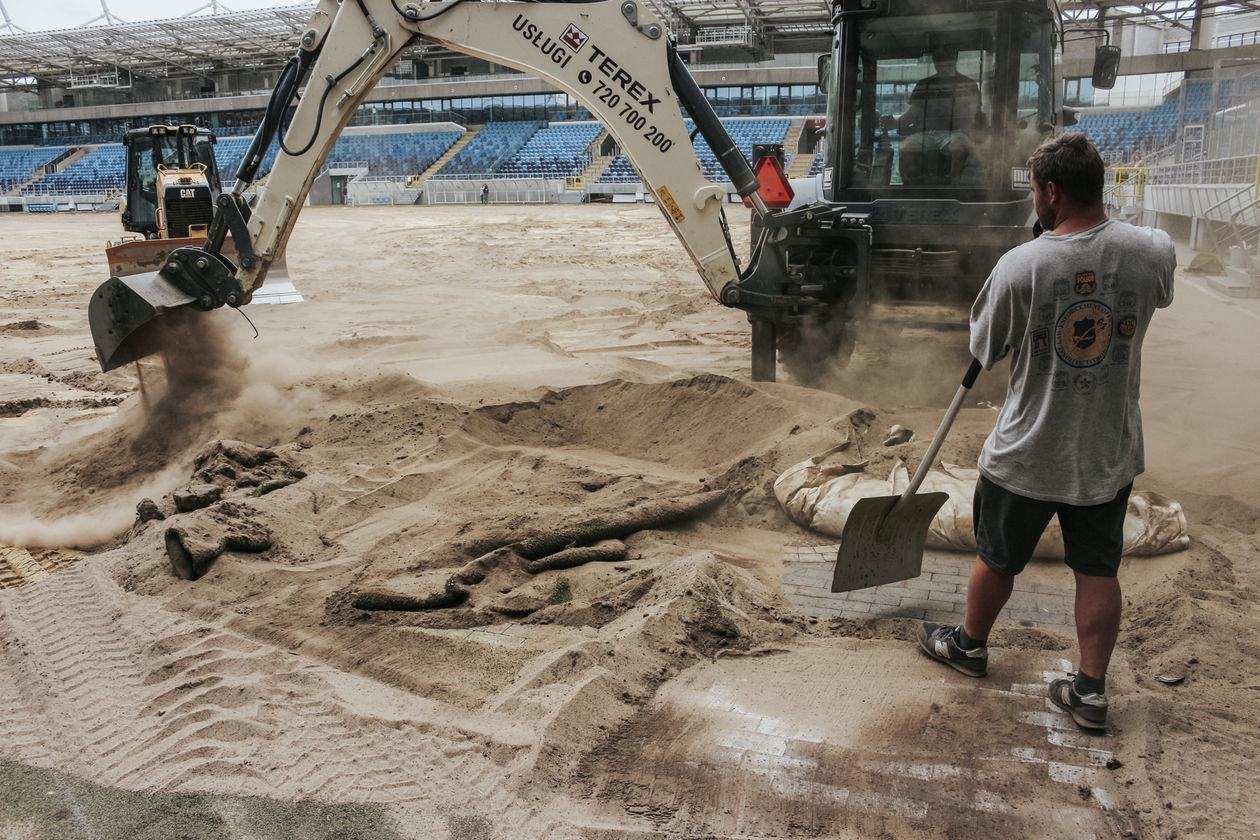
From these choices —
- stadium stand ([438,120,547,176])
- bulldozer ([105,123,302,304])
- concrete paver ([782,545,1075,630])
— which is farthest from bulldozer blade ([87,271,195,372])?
stadium stand ([438,120,547,176])

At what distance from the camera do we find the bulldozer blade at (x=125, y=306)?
5.64m

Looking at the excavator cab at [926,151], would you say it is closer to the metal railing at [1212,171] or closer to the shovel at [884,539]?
the shovel at [884,539]

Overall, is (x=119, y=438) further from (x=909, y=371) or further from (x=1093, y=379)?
(x=1093, y=379)

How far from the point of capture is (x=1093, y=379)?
2.95 metres

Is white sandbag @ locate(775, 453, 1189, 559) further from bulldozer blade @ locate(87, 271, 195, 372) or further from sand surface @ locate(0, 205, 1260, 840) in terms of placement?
bulldozer blade @ locate(87, 271, 195, 372)

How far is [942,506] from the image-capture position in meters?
4.41

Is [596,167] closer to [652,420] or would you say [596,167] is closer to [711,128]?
[652,420]

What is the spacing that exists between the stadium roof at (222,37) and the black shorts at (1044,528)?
3306 centimetres

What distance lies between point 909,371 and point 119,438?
5729 mm

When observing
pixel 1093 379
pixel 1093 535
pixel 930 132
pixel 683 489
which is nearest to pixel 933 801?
pixel 1093 535

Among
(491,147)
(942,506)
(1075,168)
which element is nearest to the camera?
(1075,168)

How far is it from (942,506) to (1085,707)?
4.81 feet

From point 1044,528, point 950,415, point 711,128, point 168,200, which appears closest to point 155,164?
point 168,200

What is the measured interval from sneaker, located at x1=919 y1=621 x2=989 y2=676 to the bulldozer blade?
472cm
